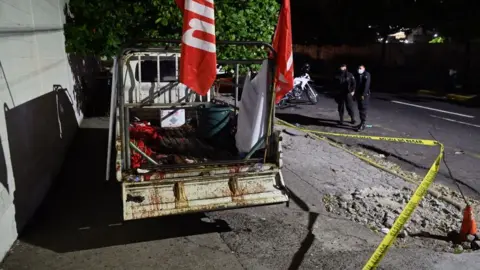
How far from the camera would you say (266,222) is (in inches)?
210

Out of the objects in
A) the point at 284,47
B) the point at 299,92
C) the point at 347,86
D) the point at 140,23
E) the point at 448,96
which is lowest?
the point at 448,96

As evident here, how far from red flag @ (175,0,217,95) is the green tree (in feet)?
18.1

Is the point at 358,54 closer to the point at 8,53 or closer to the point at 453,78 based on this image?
the point at 453,78

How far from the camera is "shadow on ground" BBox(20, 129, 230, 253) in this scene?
4.70 m

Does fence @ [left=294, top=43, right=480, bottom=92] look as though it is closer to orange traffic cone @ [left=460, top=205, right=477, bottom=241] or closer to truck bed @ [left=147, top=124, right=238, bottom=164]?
truck bed @ [left=147, top=124, right=238, bottom=164]

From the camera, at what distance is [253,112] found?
5.22 metres

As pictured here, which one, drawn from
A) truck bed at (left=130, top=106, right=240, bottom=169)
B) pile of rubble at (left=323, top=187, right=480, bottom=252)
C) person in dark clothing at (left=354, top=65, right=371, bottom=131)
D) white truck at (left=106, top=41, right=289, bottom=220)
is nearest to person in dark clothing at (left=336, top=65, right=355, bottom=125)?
person in dark clothing at (left=354, top=65, right=371, bottom=131)

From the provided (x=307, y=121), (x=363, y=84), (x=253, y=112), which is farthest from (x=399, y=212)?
(x=307, y=121)

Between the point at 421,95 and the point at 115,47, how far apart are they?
15468mm

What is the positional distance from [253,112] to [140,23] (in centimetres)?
598

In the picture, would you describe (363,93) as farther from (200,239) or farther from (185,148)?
(200,239)

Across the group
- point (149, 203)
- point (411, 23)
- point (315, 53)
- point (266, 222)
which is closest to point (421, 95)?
point (411, 23)

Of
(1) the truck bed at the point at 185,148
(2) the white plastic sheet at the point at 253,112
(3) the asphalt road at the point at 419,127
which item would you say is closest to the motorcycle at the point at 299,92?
(3) the asphalt road at the point at 419,127

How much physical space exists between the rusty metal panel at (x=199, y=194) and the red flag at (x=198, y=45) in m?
1.08
